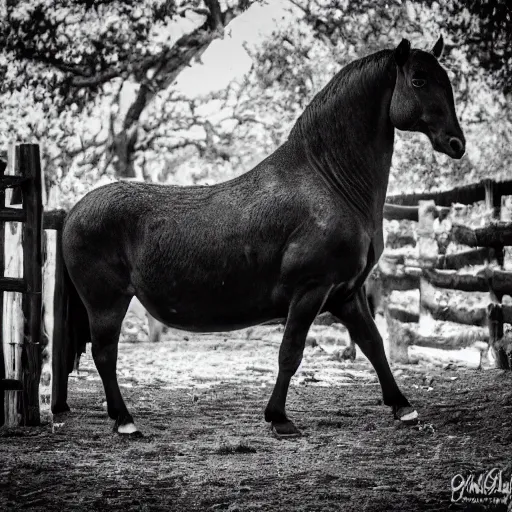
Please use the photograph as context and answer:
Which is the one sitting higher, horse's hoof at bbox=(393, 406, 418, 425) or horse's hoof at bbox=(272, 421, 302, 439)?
horse's hoof at bbox=(393, 406, 418, 425)

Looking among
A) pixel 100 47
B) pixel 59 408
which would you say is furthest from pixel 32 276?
pixel 100 47

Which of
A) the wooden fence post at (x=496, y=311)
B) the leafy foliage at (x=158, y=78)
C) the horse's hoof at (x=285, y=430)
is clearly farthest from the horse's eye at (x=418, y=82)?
the leafy foliage at (x=158, y=78)

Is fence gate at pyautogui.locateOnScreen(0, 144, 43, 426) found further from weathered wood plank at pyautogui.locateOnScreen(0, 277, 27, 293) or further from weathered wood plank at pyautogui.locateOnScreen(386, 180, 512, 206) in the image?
weathered wood plank at pyautogui.locateOnScreen(386, 180, 512, 206)

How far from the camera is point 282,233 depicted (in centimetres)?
385

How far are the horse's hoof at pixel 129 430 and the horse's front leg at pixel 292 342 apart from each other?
0.65 m

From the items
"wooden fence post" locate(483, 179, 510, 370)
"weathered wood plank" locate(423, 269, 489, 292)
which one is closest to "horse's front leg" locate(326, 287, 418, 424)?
"wooden fence post" locate(483, 179, 510, 370)

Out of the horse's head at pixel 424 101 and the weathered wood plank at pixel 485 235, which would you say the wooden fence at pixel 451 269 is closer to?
the weathered wood plank at pixel 485 235

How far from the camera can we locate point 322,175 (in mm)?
3947

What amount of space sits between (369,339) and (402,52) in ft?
4.82

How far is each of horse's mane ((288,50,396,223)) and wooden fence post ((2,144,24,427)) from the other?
1.63 metres

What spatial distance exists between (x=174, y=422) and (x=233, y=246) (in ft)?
3.58

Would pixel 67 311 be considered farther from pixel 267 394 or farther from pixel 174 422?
pixel 267 394

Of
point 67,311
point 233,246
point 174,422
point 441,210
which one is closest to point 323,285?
point 233,246

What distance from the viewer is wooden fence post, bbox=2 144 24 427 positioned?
4152 millimetres
